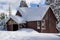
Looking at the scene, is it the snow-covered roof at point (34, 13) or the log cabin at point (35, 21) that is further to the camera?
the snow-covered roof at point (34, 13)

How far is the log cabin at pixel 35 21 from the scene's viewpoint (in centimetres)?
2994

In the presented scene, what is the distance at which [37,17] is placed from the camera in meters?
30.3

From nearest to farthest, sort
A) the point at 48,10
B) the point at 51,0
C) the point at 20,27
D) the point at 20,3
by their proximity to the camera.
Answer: the point at 20,27 < the point at 48,10 < the point at 20,3 < the point at 51,0

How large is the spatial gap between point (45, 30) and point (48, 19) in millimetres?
2227

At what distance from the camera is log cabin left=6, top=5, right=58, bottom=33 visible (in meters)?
29.9

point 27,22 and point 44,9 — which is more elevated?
point 44,9

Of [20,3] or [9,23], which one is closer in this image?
[9,23]

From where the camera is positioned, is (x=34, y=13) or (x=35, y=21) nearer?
(x=35, y=21)

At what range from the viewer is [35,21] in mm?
30031

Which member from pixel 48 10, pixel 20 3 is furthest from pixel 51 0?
pixel 48 10

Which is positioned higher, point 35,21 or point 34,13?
point 34,13

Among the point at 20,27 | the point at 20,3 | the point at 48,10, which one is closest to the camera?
the point at 20,27

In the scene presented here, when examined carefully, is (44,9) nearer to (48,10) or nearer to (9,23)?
(48,10)

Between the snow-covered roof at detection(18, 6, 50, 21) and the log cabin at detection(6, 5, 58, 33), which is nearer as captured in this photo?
the log cabin at detection(6, 5, 58, 33)
